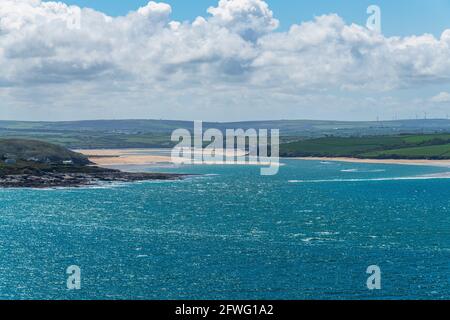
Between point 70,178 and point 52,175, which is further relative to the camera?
point 52,175

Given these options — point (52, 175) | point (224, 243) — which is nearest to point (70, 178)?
point (52, 175)

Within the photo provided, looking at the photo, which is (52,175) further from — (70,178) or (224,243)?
(224,243)

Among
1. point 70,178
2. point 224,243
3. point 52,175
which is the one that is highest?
point 52,175

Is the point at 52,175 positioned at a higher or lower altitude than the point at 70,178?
higher

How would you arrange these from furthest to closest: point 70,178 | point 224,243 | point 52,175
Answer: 1. point 52,175
2. point 70,178
3. point 224,243

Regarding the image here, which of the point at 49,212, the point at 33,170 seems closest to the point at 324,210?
the point at 49,212

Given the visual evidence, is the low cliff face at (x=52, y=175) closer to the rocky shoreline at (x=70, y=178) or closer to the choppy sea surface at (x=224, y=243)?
the rocky shoreline at (x=70, y=178)

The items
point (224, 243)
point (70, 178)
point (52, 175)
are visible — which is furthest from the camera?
point (52, 175)

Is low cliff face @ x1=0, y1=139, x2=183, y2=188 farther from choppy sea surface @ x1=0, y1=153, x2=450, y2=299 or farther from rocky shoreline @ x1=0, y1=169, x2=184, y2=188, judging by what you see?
choppy sea surface @ x1=0, y1=153, x2=450, y2=299
